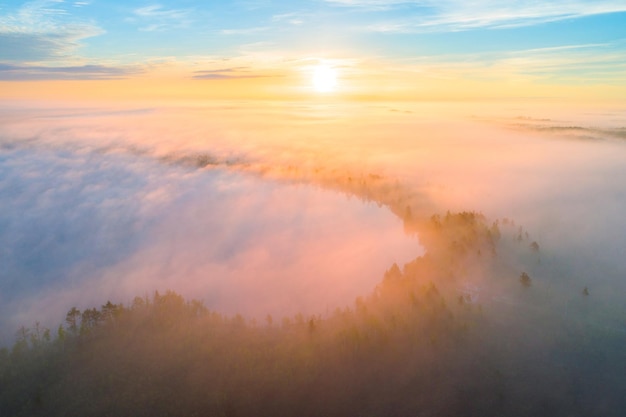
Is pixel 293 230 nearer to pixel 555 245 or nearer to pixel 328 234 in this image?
pixel 328 234

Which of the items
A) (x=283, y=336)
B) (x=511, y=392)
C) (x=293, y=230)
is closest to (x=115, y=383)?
(x=283, y=336)

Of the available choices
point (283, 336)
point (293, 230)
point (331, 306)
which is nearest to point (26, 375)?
point (283, 336)

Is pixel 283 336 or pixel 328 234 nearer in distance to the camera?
pixel 283 336

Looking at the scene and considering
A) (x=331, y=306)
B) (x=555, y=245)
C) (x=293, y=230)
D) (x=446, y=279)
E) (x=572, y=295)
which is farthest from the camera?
(x=293, y=230)

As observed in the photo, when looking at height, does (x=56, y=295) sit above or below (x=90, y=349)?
below

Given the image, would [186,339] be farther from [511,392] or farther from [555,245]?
[555,245]

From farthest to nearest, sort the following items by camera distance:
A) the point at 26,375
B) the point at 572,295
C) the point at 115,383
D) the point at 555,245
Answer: the point at 555,245, the point at 572,295, the point at 26,375, the point at 115,383

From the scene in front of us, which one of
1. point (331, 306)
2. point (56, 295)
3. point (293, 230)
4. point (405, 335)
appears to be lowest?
point (56, 295)
